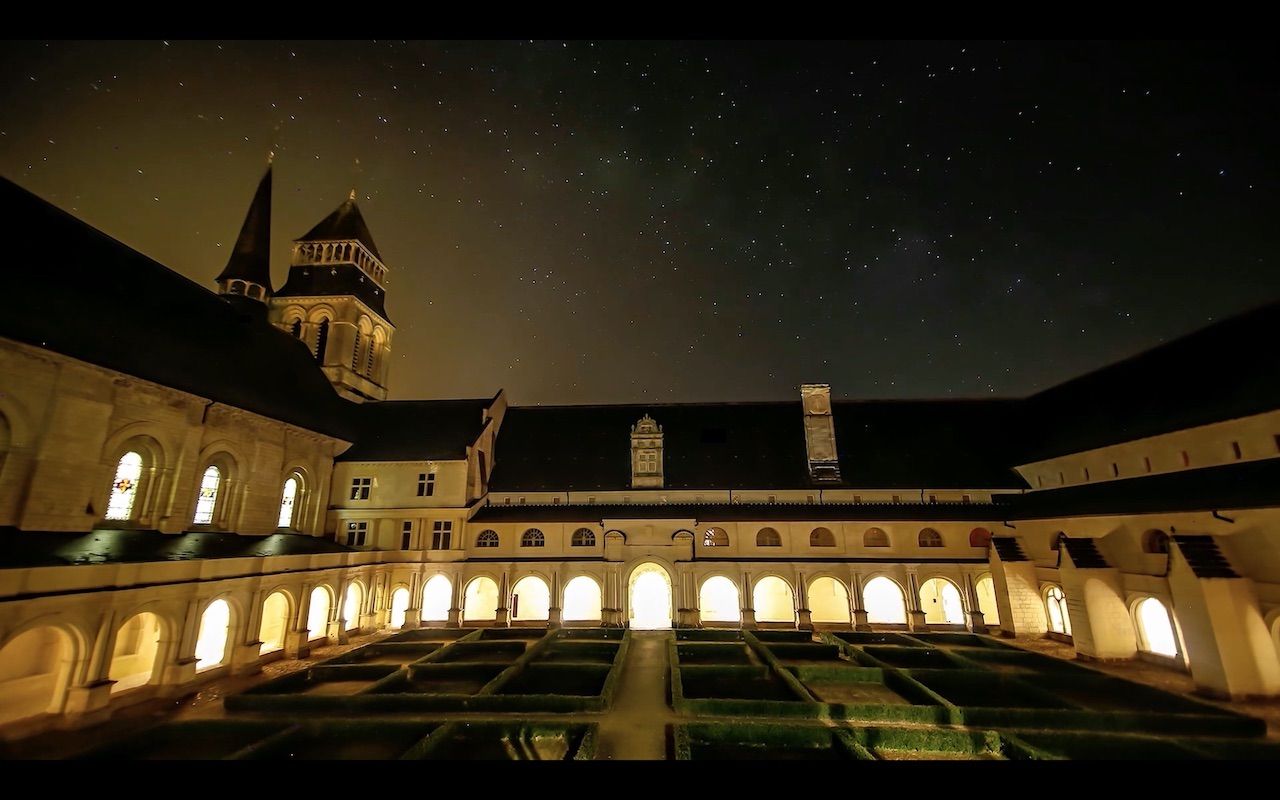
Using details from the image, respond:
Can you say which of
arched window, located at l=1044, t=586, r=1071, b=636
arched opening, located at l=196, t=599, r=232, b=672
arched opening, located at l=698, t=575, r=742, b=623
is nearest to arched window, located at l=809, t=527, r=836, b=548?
arched opening, located at l=698, t=575, r=742, b=623

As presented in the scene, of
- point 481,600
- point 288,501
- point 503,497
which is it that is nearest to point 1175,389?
point 503,497

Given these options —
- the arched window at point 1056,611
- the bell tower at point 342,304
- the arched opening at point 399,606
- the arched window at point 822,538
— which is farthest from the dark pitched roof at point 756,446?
the bell tower at point 342,304

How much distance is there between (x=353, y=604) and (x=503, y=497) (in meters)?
11.0

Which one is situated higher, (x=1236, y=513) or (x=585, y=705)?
(x=1236, y=513)

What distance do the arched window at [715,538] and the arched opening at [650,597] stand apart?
325cm

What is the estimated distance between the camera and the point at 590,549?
3591cm

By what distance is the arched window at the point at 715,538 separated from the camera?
35.1 m

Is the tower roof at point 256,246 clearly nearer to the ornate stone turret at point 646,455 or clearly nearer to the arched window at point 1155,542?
the ornate stone turret at point 646,455

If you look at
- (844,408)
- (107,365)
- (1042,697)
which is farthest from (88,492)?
(844,408)

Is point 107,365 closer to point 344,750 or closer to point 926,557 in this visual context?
point 344,750

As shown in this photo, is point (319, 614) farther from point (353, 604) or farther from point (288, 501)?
point (288, 501)

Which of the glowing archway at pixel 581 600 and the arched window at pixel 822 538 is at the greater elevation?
the arched window at pixel 822 538

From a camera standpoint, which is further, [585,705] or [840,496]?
[840,496]

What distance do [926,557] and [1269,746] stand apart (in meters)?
18.6
